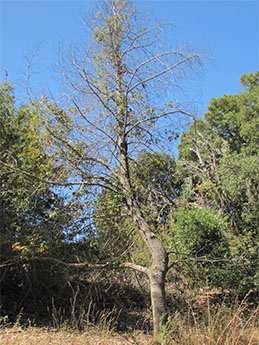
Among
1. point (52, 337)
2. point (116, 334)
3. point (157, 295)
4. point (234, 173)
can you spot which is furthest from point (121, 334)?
point (234, 173)

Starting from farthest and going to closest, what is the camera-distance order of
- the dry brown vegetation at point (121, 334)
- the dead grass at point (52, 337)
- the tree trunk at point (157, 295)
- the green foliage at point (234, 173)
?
the green foliage at point (234, 173) → the dead grass at point (52, 337) → the tree trunk at point (157, 295) → the dry brown vegetation at point (121, 334)

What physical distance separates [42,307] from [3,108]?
4410 millimetres

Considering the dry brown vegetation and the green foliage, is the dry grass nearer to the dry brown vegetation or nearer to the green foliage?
the dry brown vegetation

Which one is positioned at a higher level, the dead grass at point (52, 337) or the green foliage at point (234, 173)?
the green foliage at point (234, 173)

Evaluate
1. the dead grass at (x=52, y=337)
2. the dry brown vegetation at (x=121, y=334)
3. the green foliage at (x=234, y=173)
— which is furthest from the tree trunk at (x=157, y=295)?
the green foliage at (x=234, y=173)

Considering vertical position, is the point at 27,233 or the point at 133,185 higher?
the point at 133,185

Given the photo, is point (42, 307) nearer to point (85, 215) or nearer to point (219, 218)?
point (85, 215)

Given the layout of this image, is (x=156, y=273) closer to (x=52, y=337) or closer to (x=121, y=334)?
(x=121, y=334)

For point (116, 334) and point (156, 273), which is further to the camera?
point (116, 334)

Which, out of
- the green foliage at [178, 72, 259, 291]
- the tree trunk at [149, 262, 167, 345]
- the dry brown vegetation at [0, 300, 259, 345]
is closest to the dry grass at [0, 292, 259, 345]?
the dry brown vegetation at [0, 300, 259, 345]

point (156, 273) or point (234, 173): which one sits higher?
point (234, 173)

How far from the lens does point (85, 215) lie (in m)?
5.47

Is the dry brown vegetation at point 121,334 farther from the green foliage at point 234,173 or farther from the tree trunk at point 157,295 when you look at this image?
the green foliage at point 234,173

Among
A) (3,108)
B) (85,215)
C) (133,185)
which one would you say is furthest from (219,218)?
(3,108)
